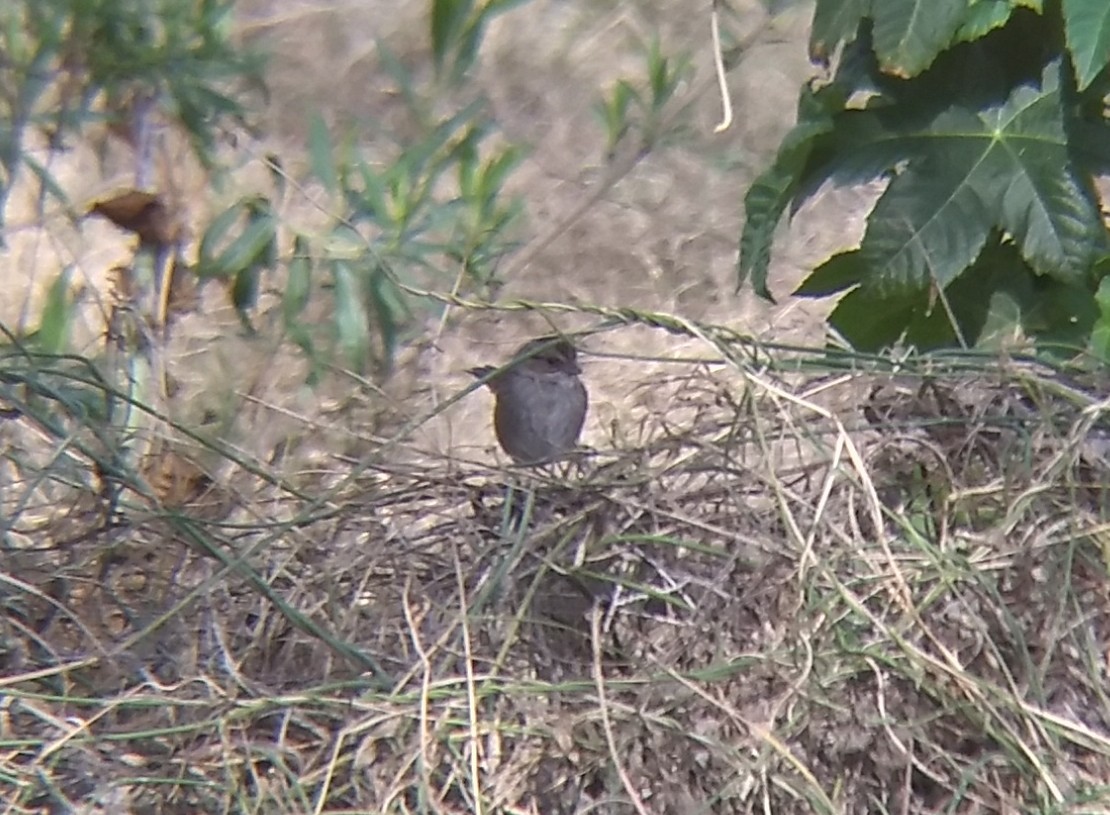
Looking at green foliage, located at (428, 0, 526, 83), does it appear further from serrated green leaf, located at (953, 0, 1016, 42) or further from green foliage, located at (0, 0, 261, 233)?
A: serrated green leaf, located at (953, 0, 1016, 42)

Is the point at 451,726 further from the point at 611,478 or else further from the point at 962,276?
the point at 962,276

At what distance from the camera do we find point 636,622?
1343 mm

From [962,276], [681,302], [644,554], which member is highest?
[962,276]

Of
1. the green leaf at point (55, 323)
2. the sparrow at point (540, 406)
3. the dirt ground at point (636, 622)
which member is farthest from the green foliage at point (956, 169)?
the green leaf at point (55, 323)

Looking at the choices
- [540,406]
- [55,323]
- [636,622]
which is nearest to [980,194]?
[636,622]

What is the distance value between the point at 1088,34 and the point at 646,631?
2.30ft

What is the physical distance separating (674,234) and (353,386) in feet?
5.35

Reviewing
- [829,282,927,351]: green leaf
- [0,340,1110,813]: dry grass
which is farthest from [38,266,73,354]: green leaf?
[829,282,927,351]: green leaf

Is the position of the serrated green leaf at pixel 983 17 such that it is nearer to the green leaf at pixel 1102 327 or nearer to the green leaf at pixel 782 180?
the green leaf at pixel 782 180

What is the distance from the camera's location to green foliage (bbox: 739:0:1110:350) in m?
1.47

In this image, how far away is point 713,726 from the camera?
1264mm

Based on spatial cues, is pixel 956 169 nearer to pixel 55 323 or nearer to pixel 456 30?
pixel 456 30

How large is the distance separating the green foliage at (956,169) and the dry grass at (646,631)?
0.18 meters

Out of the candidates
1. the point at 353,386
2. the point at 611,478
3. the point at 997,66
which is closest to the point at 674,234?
the point at 353,386
